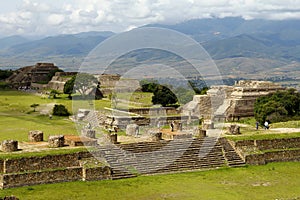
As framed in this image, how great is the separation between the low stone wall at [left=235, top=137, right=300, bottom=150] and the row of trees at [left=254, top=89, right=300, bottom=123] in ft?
42.4

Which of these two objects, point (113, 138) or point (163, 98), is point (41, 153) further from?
point (163, 98)

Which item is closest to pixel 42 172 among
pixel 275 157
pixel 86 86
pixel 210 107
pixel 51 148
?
pixel 51 148

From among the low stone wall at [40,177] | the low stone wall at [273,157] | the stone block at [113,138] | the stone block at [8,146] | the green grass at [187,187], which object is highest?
the stone block at [113,138]

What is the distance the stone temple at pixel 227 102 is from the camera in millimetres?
47875

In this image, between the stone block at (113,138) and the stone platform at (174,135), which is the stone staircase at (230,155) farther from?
the stone block at (113,138)

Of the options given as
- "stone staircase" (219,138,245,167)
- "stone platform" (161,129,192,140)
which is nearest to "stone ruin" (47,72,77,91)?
"stone platform" (161,129,192,140)

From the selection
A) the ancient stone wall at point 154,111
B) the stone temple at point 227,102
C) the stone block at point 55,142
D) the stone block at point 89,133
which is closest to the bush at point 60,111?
the ancient stone wall at point 154,111

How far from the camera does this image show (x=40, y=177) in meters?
23.1

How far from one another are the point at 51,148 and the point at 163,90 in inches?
1094

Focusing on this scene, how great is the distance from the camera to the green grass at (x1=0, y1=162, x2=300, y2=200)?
21.8 meters

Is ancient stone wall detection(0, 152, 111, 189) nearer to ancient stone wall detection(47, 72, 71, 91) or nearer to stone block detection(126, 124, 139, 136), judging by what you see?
stone block detection(126, 124, 139, 136)

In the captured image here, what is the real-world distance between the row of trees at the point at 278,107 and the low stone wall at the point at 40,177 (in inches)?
947

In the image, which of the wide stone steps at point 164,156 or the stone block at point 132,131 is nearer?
the wide stone steps at point 164,156

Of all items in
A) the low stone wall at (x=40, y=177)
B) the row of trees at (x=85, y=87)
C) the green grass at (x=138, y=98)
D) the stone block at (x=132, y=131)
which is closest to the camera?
the low stone wall at (x=40, y=177)
